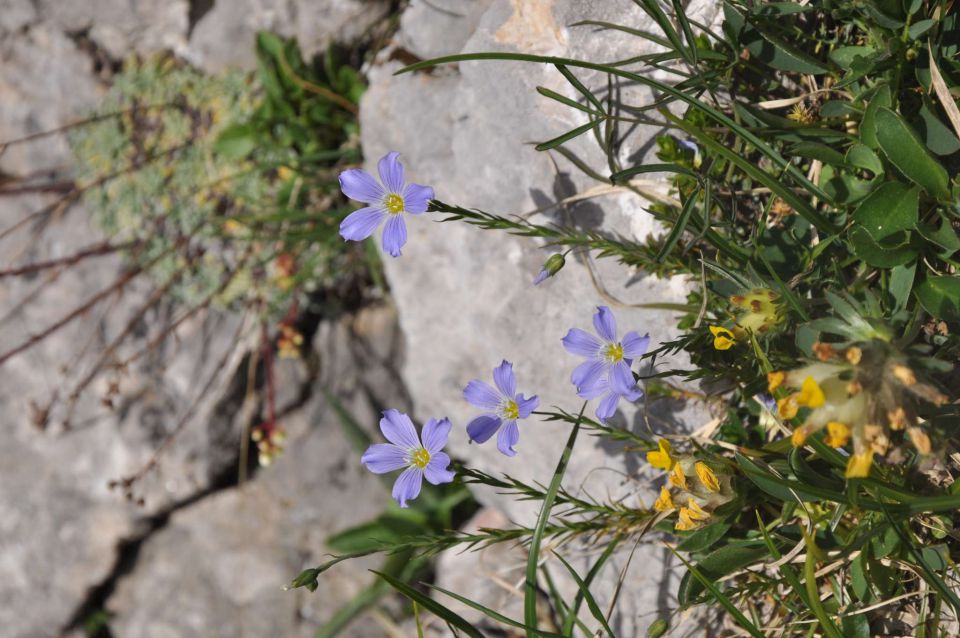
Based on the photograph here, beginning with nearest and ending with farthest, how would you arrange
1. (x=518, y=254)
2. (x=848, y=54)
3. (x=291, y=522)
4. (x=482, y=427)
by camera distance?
(x=482, y=427)
(x=848, y=54)
(x=518, y=254)
(x=291, y=522)

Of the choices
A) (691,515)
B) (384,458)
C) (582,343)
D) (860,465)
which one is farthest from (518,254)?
(860,465)

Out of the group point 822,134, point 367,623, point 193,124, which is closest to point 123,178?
point 193,124

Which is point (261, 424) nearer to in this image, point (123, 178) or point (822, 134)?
point (123, 178)

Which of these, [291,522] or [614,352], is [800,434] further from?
[291,522]

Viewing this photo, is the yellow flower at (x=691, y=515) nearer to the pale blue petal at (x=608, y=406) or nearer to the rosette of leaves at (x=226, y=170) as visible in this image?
the pale blue petal at (x=608, y=406)

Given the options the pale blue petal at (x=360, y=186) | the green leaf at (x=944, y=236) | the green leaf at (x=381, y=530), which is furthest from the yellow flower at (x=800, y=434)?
the green leaf at (x=381, y=530)

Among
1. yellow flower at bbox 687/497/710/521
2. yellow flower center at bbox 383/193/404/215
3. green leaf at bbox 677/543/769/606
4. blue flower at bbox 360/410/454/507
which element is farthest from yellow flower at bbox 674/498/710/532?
yellow flower center at bbox 383/193/404/215
